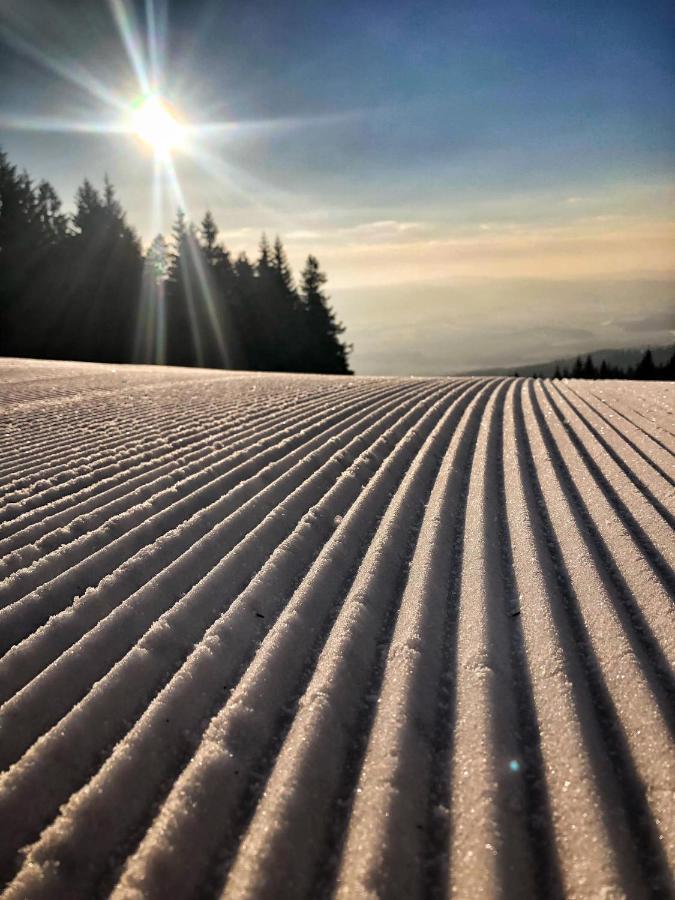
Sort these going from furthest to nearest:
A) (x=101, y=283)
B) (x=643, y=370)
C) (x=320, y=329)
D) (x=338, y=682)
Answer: (x=643, y=370) < (x=320, y=329) < (x=101, y=283) < (x=338, y=682)

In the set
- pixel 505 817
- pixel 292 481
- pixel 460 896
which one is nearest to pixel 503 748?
pixel 505 817

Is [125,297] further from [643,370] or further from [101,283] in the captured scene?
[643,370]

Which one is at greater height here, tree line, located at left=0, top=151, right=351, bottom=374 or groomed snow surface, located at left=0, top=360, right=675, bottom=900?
tree line, located at left=0, top=151, right=351, bottom=374

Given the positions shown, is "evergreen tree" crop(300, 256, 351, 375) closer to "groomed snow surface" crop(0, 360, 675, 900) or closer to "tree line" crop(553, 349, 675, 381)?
"tree line" crop(553, 349, 675, 381)

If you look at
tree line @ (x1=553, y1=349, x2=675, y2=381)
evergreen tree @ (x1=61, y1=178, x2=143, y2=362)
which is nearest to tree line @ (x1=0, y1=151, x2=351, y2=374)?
evergreen tree @ (x1=61, y1=178, x2=143, y2=362)

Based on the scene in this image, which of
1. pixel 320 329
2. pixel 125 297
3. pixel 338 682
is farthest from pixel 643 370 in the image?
pixel 338 682

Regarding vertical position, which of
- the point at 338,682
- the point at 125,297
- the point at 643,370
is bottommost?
the point at 338,682

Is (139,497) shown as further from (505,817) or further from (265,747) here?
(505,817)
